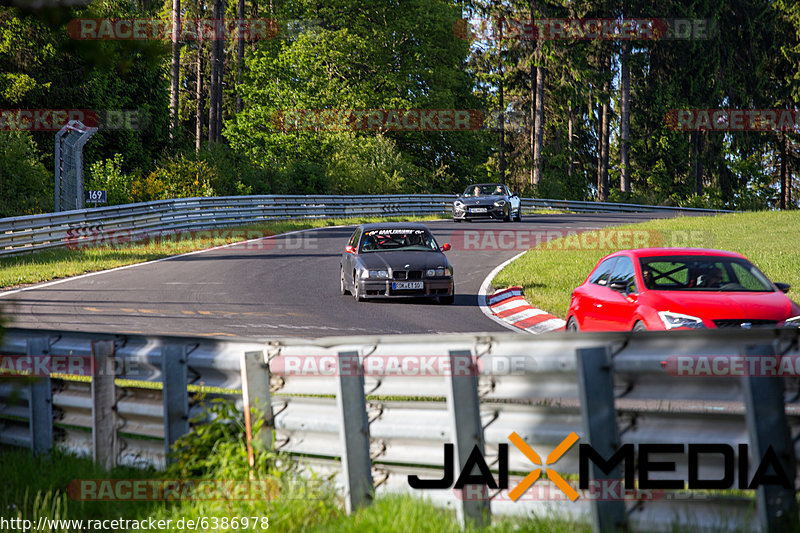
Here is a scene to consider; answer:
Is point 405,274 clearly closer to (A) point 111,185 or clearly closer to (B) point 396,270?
(B) point 396,270

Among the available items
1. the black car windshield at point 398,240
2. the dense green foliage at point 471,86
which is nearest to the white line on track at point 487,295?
the black car windshield at point 398,240

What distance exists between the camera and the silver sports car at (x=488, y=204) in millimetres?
34562

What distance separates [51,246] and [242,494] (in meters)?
19.3

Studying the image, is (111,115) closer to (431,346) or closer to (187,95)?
(187,95)

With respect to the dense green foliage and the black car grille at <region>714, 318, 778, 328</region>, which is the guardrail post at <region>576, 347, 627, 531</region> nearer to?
the black car grille at <region>714, 318, 778, 328</region>

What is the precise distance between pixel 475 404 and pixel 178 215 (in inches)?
996

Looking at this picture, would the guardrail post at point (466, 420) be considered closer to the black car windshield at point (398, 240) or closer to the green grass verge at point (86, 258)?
the black car windshield at point (398, 240)

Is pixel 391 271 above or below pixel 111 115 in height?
below

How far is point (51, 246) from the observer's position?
22.4m

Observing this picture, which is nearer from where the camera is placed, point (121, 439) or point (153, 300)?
point (121, 439)

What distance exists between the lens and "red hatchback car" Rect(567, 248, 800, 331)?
340 inches

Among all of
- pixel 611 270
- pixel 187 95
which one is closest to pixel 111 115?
pixel 187 95

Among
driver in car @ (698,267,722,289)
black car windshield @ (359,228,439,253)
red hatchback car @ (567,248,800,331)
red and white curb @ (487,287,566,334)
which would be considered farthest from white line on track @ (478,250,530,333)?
driver in car @ (698,267,722,289)

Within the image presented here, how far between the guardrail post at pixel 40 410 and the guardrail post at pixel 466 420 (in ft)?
11.2
